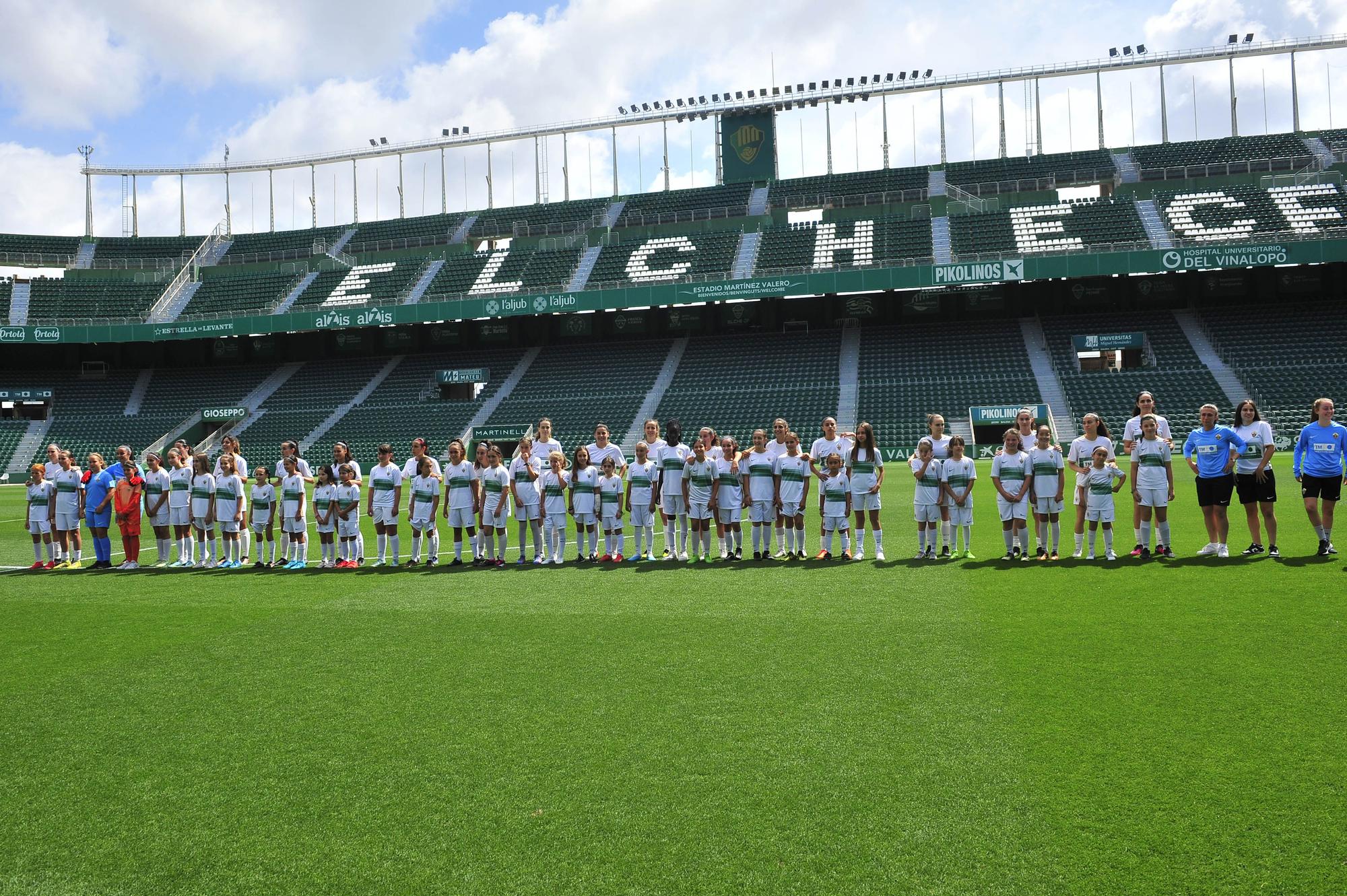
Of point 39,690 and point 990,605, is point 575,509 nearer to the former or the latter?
point 990,605

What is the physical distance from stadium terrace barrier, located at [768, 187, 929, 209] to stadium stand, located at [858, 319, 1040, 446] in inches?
305

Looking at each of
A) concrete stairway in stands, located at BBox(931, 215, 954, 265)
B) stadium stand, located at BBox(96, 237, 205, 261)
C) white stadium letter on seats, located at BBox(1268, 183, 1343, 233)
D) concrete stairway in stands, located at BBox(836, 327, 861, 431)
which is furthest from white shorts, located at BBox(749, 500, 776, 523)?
stadium stand, located at BBox(96, 237, 205, 261)

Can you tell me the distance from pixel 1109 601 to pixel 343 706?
258 inches

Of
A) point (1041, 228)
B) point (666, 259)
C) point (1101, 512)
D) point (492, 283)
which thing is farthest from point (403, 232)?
point (1101, 512)

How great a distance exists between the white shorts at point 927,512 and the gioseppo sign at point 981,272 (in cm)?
2738

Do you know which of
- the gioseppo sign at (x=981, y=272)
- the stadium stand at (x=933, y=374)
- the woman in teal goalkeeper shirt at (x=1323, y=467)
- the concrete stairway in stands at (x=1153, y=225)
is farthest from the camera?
the concrete stairway in stands at (x=1153, y=225)

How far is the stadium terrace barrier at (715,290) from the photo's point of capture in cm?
3478

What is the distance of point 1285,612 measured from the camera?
24.8 feet

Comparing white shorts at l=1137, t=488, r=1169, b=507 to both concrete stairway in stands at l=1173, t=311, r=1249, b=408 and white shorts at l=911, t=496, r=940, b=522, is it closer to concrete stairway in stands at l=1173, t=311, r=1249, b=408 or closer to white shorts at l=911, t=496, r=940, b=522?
white shorts at l=911, t=496, r=940, b=522

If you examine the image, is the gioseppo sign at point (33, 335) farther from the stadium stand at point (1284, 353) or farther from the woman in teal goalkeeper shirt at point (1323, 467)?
the stadium stand at point (1284, 353)

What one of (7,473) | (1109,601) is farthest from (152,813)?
(7,473)

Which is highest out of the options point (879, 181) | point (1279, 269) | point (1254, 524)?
point (879, 181)

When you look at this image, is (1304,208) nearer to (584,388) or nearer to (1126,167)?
(1126,167)

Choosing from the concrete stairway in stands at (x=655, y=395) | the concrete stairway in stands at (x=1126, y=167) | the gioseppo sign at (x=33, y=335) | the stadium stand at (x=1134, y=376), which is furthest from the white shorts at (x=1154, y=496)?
the gioseppo sign at (x=33, y=335)
